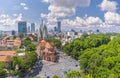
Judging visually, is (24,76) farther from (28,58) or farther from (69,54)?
(69,54)

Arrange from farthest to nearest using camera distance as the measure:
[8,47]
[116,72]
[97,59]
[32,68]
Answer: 1. [8,47]
2. [32,68]
3. [97,59]
4. [116,72]

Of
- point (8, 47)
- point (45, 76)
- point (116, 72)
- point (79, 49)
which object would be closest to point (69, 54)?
point (79, 49)

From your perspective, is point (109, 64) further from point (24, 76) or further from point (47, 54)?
point (47, 54)

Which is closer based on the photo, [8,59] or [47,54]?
[8,59]

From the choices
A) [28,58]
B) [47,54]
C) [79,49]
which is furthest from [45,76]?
[79,49]

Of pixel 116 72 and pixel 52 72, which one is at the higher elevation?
pixel 116 72

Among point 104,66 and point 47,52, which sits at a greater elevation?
point 104,66

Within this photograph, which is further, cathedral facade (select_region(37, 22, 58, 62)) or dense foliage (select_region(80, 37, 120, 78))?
cathedral facade (select_region(37, 22, 58, 62))

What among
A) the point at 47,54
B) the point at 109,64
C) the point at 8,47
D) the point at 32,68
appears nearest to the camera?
the point at 109,64

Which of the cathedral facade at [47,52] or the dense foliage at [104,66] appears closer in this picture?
the dense foliage at [104,66]

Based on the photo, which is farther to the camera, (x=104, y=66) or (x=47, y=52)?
(x=47, y=52)
